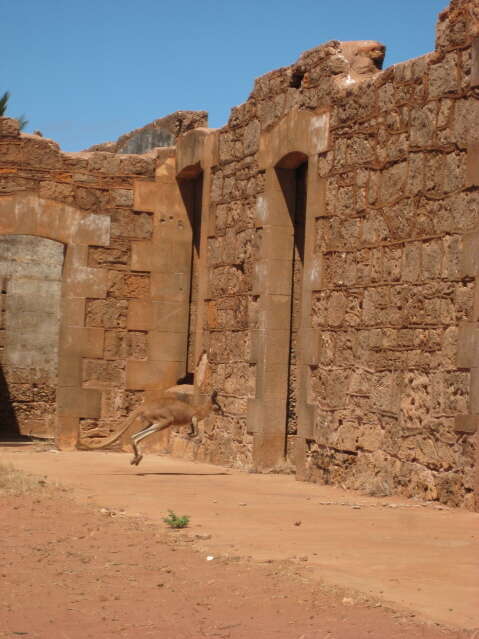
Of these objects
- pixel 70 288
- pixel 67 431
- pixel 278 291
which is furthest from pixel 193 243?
pixel 278 291

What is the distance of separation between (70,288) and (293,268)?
3709 mm

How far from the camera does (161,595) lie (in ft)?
17.1

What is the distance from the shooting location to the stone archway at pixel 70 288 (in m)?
14.3

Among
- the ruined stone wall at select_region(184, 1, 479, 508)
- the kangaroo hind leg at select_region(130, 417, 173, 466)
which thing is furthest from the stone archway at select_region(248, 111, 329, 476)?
the kangaroo hind leg at select_region(130, 417, 173, 466)

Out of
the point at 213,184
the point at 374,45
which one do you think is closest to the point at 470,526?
the point at 374,45

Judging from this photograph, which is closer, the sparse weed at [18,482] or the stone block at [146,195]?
the sparse weed at [18,482]

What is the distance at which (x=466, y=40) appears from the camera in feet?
28.5

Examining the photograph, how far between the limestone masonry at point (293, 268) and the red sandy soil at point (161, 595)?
3.00 m

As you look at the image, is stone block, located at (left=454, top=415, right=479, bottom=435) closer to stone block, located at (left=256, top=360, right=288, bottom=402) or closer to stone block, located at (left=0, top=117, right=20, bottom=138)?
stone block, located at (left=256, top=360, right=288, bottom=402)

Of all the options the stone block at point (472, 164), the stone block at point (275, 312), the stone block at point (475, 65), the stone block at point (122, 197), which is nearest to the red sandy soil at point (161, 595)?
the stone block at point (472, 164)

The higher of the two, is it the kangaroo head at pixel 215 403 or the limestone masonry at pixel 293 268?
the limestone masonry at pixel 293 268

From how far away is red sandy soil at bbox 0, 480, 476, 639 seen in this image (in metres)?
4.59

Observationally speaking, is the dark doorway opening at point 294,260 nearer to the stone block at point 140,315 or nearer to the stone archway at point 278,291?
the stone archway at point 278,291

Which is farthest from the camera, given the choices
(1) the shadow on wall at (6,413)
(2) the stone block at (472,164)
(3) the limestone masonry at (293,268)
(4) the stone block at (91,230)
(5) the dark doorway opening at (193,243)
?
(1) the shadow on wall at (6,413)
